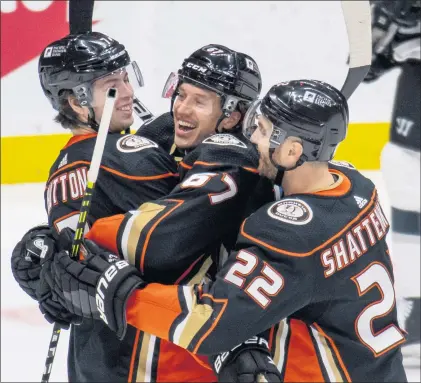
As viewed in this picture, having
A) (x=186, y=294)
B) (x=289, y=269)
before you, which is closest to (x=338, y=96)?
(x=289, y=269)

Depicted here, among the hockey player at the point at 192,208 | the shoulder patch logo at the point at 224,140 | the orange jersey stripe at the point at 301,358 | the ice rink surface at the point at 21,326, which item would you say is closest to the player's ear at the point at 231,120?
the hockey player at the point at 192,208

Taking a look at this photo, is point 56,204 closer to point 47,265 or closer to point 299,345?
point 47,265

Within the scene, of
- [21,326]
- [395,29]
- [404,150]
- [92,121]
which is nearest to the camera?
[92,121]

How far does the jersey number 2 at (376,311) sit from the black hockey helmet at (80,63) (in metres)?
0.88

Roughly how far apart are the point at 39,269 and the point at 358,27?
105 centimetres

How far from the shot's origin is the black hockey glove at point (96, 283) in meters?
1.88

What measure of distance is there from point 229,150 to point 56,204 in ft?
1.56

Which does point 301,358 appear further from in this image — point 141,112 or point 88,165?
point 141,112

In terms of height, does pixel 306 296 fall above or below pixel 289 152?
below

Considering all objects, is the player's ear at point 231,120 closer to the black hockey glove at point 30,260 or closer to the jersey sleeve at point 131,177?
the jersey sleeve at point 131,177

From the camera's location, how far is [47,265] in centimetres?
208

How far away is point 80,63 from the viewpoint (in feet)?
7.43

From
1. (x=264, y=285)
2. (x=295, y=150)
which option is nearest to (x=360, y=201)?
(x=295, y=150)

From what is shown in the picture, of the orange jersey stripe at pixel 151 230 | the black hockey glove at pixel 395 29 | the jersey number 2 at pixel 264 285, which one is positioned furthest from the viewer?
the black hockey glove at pixel 395 29
